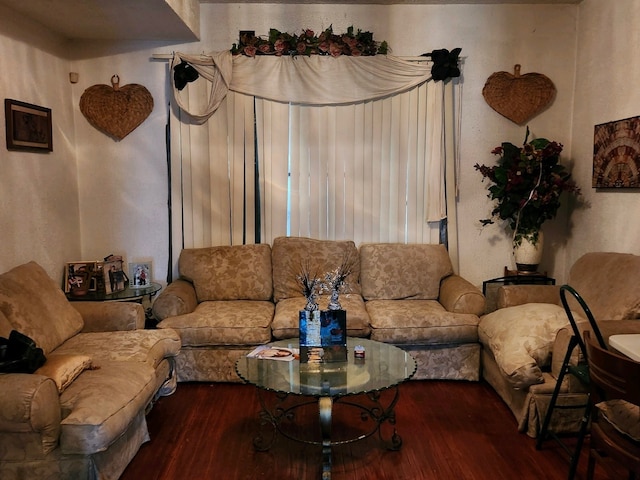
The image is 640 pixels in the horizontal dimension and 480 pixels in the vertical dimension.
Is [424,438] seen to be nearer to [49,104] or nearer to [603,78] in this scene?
[603,78]

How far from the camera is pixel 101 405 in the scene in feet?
7.14

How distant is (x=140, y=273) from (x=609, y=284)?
335cm

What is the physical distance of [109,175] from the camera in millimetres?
4199

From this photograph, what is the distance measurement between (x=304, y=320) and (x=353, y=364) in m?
0.34

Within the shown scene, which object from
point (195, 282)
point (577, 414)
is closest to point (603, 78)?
point (577, 414)

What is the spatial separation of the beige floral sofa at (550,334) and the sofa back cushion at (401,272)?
0.73 meters

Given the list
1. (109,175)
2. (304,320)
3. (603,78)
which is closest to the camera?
(304,320)

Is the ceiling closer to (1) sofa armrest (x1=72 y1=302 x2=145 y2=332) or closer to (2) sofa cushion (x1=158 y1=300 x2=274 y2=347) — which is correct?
(1) sofa armrest (x1=72 y1=302 x2=145 y2=332)

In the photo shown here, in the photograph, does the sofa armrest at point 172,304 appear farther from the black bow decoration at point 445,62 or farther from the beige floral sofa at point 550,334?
the black bow decoration at point 445,62

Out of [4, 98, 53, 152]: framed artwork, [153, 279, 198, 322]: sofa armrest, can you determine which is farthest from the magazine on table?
[4, 98, 53, 152]: framed artwork

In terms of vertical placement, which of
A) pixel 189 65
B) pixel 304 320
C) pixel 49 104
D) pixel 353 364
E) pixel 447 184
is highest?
pixel 189 65

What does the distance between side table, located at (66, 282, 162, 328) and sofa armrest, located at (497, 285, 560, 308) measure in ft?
8.28

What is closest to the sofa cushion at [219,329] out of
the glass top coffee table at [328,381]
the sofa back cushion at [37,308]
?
the glass top coffee table at [328,381]

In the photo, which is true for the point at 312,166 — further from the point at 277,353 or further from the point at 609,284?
the point at 609,284
